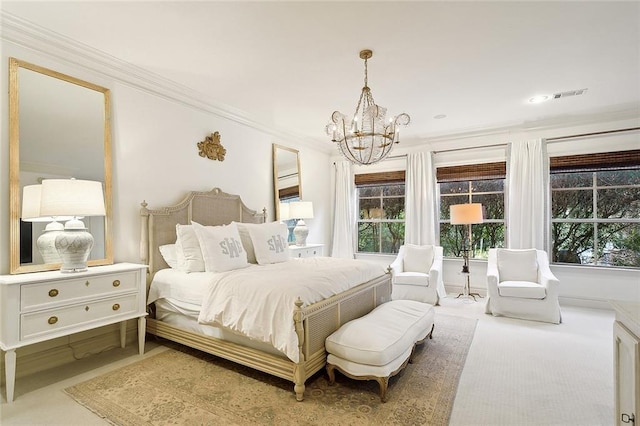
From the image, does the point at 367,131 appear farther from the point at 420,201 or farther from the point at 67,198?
the point at 420,201

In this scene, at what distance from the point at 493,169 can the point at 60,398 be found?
589 centimetres

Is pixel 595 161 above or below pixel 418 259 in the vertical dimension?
above

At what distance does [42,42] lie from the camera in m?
2.72

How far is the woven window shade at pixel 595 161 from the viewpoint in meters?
4.46

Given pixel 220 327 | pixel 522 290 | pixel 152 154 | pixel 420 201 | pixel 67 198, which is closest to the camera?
pixel 67 198

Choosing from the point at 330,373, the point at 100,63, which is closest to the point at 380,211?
the point at 330,373

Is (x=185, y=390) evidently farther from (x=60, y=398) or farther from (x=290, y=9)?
(x=290, y=9)

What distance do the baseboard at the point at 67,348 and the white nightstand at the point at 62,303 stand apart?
1.34 ft

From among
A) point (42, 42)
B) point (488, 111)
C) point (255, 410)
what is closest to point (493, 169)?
point (488, 111)

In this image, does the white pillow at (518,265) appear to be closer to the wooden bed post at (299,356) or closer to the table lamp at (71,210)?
the wooden bed post at (299,356)

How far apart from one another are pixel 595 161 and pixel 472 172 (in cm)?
159

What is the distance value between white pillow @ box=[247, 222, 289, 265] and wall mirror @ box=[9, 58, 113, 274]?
1415 mm

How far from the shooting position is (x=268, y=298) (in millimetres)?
2420

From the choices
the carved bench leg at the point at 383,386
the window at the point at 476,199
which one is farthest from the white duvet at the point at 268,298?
the window at the point at 476,199
